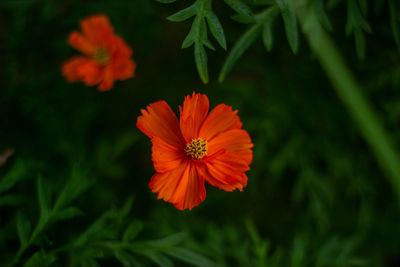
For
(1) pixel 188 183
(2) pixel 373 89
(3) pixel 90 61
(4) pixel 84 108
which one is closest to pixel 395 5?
(2) pixel 373 89

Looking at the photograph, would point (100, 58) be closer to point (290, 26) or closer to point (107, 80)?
point (107, 80)

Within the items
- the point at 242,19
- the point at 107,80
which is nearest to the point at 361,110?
the point at 242,19

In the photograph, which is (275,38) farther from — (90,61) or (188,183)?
(188,183)

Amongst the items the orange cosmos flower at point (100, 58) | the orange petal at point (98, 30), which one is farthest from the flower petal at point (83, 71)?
the orange petal at point (98, 30)

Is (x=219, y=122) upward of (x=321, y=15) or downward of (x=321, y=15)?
downward

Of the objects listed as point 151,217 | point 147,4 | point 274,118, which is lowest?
point 151,217

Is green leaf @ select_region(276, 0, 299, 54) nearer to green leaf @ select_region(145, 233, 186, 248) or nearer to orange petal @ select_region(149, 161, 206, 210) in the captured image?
orange petal @ select_region(149, 161, 206, 210)

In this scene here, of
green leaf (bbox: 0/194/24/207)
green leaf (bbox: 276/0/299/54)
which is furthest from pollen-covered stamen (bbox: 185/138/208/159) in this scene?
green leaf (bbox: 0/194/24/207)
